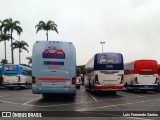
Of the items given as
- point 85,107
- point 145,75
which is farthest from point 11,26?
point 85,107

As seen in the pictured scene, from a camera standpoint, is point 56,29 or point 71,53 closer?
point 71,53

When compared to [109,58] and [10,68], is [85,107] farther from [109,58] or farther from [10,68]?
[10,68]

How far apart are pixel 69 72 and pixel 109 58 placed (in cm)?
699

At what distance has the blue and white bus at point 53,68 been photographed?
20.2 metres

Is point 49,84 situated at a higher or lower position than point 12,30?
lower

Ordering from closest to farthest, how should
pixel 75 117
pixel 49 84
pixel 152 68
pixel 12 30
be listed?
pixel 75 117
pixel 49 84
pixel 152 68
pixel 12 30

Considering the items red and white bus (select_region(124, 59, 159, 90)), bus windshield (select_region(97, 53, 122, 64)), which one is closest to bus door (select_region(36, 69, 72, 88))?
bus windshield (select_region(97, 53, 122, 64))

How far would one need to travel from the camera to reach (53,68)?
20500mm

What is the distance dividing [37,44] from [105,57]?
765cm

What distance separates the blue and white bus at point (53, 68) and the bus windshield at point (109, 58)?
6.14 meters

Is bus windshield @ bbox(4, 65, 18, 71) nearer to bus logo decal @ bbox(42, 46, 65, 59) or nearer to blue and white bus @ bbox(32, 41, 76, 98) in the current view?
blue and white bus @ bbox(32, 41, 76, 98)

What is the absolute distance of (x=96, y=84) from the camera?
1037 inches

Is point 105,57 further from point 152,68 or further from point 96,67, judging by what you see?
point 152,68

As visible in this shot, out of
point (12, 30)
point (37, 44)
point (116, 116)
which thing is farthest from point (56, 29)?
point (116, 116)
